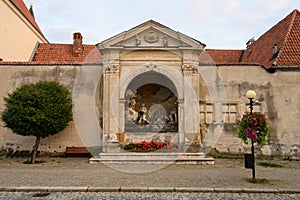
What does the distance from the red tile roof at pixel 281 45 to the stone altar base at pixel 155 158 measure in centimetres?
626

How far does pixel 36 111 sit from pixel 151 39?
5.71 meters

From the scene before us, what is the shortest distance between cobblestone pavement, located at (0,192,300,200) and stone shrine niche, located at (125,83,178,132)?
664 cm

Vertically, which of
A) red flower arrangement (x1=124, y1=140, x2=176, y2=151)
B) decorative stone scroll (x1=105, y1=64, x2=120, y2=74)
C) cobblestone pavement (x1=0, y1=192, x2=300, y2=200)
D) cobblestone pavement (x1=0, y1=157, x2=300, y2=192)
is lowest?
cobblestone pavement (x1=0, y1=192, x2=300, y2=200)

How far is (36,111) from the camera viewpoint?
11688 mm

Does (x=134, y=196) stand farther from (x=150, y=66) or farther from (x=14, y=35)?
(x=14, y=35)

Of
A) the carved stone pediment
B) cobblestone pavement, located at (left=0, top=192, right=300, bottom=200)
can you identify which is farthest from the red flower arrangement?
cobblestone pavement, located at (left=0, top=192, right=300, bottom=200)

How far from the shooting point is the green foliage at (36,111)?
11.6 m

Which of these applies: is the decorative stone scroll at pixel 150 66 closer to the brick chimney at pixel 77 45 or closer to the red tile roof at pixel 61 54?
the red tile roof at pixel 61 54

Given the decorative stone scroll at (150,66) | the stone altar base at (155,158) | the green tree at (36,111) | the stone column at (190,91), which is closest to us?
the stone altar base at (155,158)

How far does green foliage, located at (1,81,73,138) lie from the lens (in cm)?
1160

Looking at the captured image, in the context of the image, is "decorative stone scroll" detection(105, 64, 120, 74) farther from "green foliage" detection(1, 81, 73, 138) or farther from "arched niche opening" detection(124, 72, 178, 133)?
"green foliage" detection(1, 81, 73, 138)

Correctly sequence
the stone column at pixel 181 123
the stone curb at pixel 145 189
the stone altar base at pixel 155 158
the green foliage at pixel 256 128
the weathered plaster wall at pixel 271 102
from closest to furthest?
the stone curb at pixel 145 189 → the green foliage at pixel 256 128 → the stone altar base at pixel 155 158 → the stone column at pixel 181 123 → the weathered plaster wall at pixel 271 102

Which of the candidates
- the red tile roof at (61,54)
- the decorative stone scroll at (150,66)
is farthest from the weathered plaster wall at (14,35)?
the decorative stone scroll at (150,66)

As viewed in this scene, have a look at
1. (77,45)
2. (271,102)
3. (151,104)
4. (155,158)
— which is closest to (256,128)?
(155,158)
